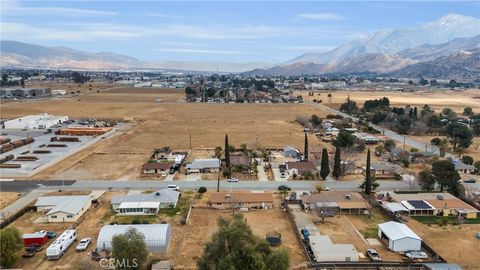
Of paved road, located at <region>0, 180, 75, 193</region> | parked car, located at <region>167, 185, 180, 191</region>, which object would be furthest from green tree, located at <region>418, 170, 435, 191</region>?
paved road, located at <region>0, 180, 75, 193</region>

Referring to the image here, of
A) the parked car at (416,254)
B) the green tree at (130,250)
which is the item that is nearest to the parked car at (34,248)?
the green tree at (130,250)

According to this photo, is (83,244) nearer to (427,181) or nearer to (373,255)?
(373,255)

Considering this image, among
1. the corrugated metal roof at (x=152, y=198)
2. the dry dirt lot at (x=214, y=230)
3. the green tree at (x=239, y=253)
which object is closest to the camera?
the green tree at (x=239, y=253)

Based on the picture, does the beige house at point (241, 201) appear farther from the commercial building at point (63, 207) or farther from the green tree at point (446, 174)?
the green tree at point (446, 174)

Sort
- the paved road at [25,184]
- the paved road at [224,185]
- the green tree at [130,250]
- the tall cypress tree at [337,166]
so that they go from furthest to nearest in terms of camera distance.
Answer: the tall cypress tree at [337,166]
the paved road at [224,185]
the paved road at [25,184]
the green tree at [130,250]

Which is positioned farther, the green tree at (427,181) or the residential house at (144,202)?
the green tree at (427,181)

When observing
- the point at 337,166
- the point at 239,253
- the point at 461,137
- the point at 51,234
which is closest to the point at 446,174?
the point at 337,166
